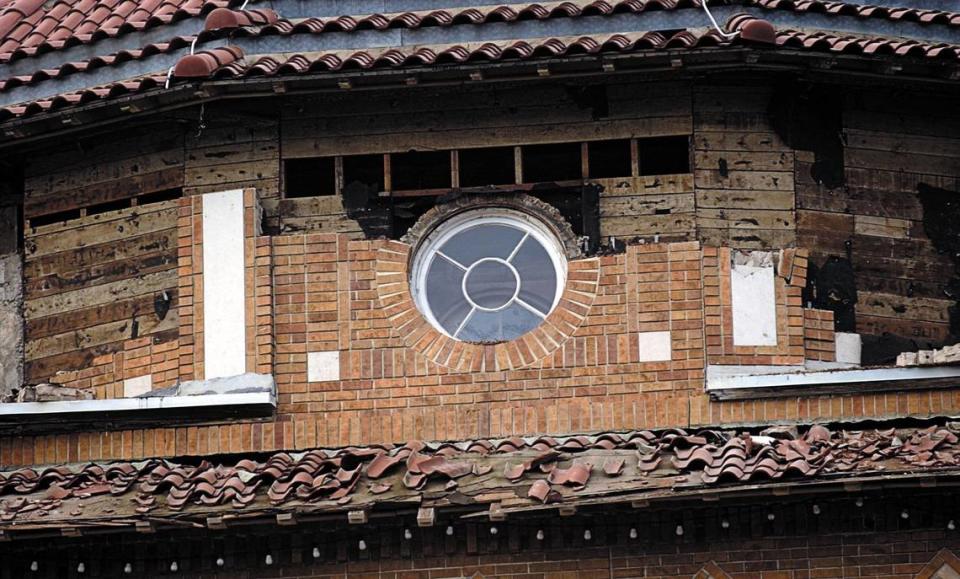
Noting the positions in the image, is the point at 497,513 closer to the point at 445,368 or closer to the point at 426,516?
the point at 426,516

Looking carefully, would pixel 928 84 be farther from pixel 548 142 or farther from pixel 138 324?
pixel 138 324

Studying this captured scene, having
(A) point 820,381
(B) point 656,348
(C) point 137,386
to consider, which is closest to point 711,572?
(A) point 820,381

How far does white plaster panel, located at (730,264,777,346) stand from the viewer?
22.0 m

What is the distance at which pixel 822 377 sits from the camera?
21.6 metres

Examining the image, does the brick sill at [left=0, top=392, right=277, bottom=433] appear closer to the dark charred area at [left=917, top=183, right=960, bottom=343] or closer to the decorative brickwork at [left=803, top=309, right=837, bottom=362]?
the decorative brickwork at [left=803, top=309, right=837, bottom=362]

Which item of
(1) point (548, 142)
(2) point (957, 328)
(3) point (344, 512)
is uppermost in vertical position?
(1) point (548, 142)

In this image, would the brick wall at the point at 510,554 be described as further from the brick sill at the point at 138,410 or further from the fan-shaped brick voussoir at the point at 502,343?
the fan-shaped brick voussoir at the point at 502,343

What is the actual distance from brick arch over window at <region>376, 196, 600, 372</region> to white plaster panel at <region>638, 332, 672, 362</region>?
0.57 m

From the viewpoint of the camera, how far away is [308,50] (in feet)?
75.3

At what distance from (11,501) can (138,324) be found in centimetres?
257

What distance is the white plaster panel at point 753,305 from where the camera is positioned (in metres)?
22.0

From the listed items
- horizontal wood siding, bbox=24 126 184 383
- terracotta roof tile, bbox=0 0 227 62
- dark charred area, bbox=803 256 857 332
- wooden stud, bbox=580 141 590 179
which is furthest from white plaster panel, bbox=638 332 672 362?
terracotta roof tile, bbox=0 0 227 62

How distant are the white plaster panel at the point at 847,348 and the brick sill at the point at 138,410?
15.3ft

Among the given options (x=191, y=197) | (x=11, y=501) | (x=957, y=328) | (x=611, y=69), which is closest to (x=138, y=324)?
(x=191, y=197)
